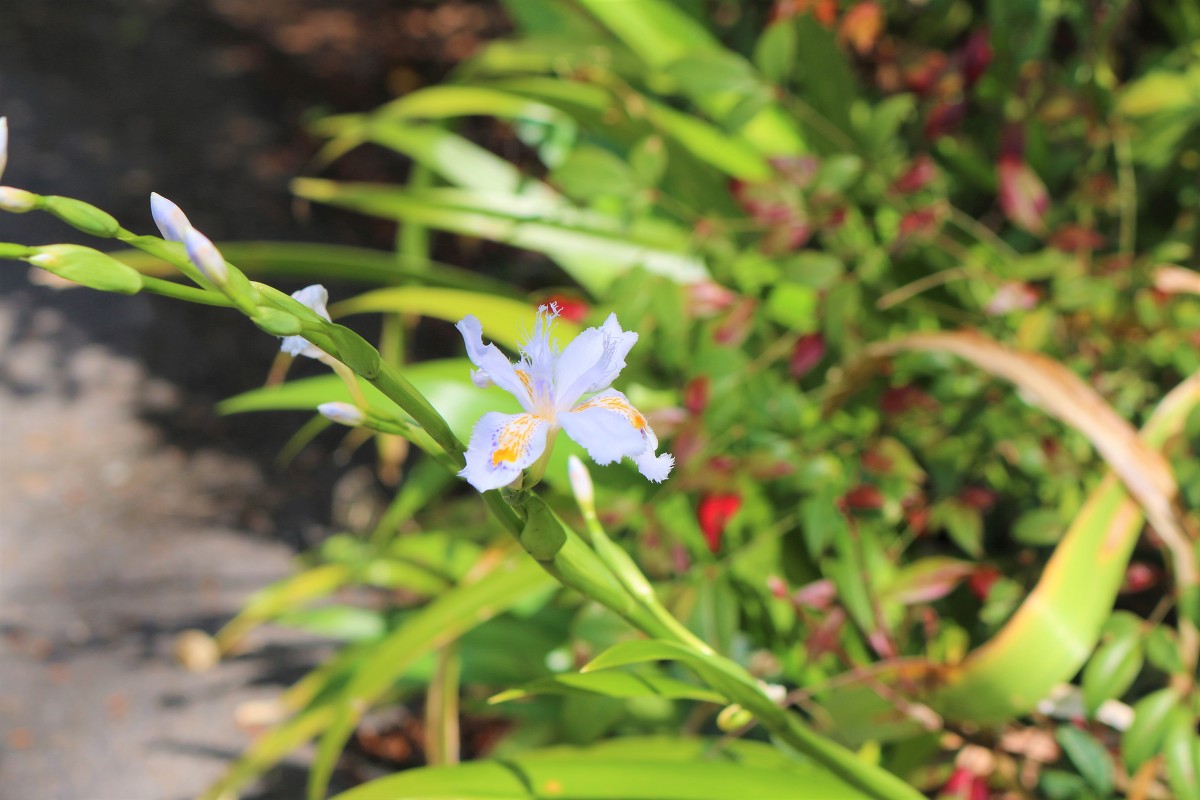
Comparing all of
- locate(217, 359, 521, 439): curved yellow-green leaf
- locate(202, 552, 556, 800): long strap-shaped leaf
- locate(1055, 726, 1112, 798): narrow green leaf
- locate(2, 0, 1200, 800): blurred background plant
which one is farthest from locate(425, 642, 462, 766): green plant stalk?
locate(1055, 726, 1112, 798): narrow green leaf

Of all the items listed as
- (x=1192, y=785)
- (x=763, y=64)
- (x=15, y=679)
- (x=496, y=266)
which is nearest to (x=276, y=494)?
(x=15, y=679)

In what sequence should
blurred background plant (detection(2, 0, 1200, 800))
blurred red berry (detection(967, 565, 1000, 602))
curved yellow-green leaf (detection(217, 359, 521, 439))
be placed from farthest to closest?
curved yellow-green leaf (detection(217, 359, 521, 439)), blurred red berry (detection(967, 565, 1000, 602)), blurred background plant (detection(2, 0, 1200, 800))

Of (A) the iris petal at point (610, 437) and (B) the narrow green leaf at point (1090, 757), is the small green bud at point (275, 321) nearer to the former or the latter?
(A) the iris petal at point (610, 437)

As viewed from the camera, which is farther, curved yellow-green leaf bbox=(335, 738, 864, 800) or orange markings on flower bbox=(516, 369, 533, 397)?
curved yellow-green leaf bbox=(335, 738, 864, 800)

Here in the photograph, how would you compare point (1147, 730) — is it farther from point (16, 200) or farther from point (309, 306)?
point (16, 200)

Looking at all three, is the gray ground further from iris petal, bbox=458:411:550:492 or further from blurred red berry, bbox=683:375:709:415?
iris petal, bbox=458:411:550:492

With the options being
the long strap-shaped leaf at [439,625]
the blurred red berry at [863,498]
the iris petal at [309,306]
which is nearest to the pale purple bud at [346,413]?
the iris petal at [309,306]

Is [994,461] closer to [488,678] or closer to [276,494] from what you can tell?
[488,678]
